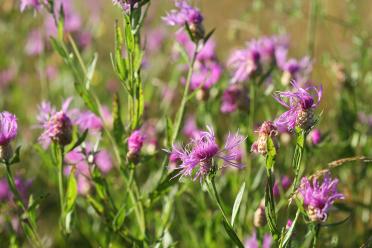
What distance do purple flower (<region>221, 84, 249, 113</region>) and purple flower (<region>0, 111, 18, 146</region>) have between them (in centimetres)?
76

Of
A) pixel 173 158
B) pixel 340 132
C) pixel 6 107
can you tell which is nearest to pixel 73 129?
pixel 173 158

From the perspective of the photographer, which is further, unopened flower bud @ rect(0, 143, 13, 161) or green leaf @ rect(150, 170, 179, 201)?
green leaf @ rect(150, 170, 179, 201)

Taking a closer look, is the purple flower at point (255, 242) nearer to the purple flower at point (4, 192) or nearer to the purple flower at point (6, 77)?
the purple flower at point (4, 192)

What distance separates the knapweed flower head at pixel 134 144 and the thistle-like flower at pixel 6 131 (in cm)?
29

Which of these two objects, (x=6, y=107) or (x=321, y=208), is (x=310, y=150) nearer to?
(x=321, y=208)

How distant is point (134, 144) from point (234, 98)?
0.50 metres

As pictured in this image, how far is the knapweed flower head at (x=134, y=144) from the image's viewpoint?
4.65 feet

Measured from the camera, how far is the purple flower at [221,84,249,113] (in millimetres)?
1806

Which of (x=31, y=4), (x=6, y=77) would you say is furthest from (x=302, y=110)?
(x=6, y=77)

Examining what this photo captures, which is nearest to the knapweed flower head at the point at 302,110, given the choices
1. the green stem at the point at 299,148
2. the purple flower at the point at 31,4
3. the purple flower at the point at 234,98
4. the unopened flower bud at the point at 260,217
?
the green stem at the point at 299,148

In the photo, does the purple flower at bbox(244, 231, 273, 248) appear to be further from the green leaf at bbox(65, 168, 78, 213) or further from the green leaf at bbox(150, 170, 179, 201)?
the green leaf at bbox(65, 168, 78, 213)

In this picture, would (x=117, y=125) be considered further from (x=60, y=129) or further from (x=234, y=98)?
(x=234, y=98)

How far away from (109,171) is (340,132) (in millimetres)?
866

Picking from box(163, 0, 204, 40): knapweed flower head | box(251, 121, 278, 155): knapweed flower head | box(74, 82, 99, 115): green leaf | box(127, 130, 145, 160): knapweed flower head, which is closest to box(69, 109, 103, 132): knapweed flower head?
box(74, 82, 99, 115): green leaf
